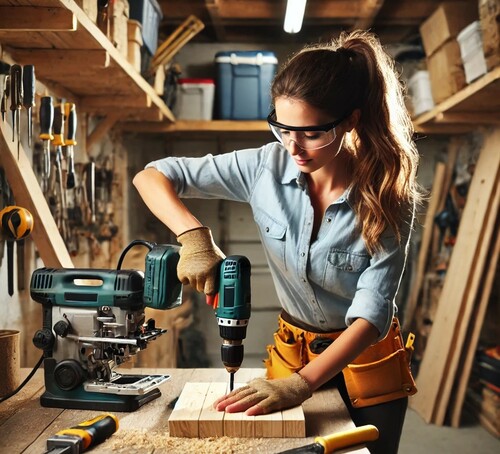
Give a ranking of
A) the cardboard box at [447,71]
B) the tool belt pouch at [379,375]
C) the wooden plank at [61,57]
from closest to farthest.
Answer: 1. the tool belt pouch at [379,375]
2. the wooden plank at [61,57]
3. the cardboard box at [447,71]

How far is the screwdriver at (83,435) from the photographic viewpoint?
52.2 inches

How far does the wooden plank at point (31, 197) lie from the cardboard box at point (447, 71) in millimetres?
3022

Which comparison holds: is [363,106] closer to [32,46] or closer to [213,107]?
[32,46]

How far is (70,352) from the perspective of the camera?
5.56 ft

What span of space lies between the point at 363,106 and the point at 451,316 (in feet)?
10.3

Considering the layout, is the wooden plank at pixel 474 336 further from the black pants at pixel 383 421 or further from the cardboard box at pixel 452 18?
the black pants at pixel 383 421

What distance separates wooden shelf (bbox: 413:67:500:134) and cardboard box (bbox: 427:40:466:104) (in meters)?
0.10

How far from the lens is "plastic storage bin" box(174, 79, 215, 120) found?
5.20m

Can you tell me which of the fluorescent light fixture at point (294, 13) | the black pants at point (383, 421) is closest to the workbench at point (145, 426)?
the black pants at point (383, 421)

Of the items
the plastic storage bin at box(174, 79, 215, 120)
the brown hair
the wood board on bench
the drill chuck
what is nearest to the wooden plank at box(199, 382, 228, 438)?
the wood board on bench

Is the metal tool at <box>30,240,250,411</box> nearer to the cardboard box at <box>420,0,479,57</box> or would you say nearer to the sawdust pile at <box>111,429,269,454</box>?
the sawdust pile at <box>111,429,269,454</box>

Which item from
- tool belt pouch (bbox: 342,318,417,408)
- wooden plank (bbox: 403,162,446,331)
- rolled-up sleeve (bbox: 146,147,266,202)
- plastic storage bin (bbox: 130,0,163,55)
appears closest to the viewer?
tool belt pouch (bbox: 342,318,417,408)

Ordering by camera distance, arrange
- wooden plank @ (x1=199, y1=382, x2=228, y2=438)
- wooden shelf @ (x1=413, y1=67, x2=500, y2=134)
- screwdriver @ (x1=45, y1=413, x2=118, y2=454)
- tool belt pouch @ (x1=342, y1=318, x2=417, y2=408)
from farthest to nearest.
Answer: wooden shelf @ (x1=413, y1=67, x2=500, y2=134), tool belt pouch @ (x1=342, y1=318, x2=417, y2=408), wooden plank @ (x1=199, y1=382, x2=228, y2=438), screwdriver @ (x1=45, y1=413, x2=118, y2=454)

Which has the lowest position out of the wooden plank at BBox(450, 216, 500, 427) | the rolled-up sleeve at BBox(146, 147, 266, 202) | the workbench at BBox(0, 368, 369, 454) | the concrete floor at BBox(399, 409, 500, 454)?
the concrete floor at BBox(399, 409, 500, 454)
